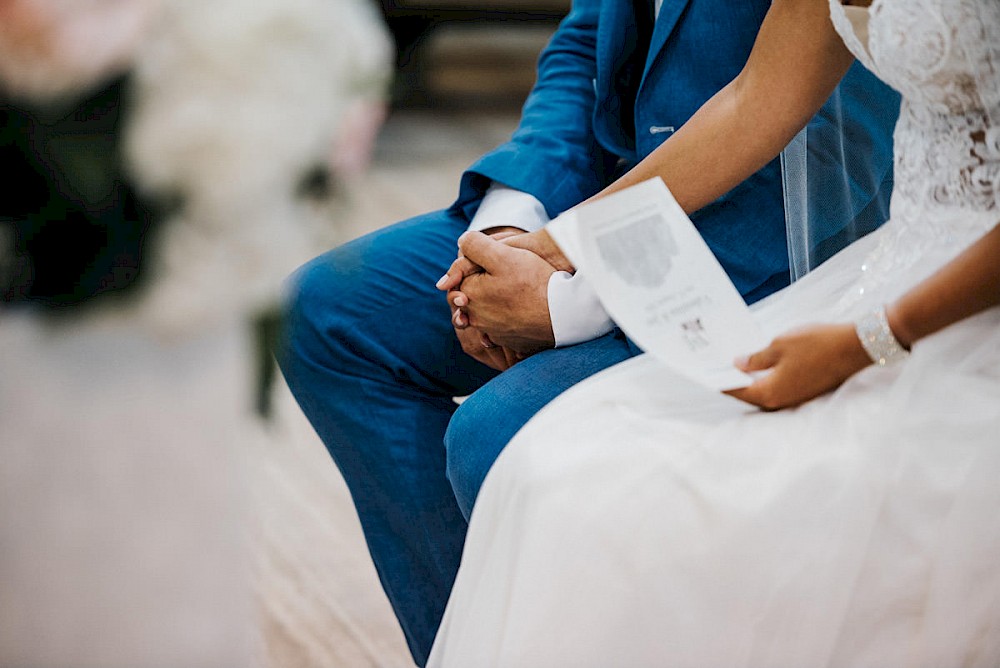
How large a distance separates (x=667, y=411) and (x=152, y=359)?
455mm

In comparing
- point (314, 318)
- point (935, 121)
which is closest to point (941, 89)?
point (935, 121)

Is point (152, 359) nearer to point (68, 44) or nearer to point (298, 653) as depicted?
point (68, 44)

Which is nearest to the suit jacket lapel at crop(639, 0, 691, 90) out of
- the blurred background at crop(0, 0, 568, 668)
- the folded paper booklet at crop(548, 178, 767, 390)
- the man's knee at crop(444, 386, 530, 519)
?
the folded paper booklet at crop(548, 178, 767, 390)

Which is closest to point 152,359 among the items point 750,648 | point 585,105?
point 750,648

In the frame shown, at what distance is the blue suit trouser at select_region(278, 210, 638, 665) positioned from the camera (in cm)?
121

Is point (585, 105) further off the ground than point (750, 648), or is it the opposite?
point (585, 105)

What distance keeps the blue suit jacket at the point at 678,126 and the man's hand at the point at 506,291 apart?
0.16 m

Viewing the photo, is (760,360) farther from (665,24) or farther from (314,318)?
(314,318)

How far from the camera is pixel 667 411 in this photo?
0.86m

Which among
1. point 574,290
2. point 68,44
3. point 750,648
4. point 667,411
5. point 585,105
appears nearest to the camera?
point 68,44

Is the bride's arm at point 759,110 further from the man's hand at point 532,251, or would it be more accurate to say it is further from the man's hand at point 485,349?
the man's hand at point 485,349

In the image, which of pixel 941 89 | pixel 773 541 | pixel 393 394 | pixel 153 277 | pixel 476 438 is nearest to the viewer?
pixel 153 277

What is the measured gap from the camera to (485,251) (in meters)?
1.09

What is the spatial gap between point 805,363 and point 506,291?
13.8 inches
